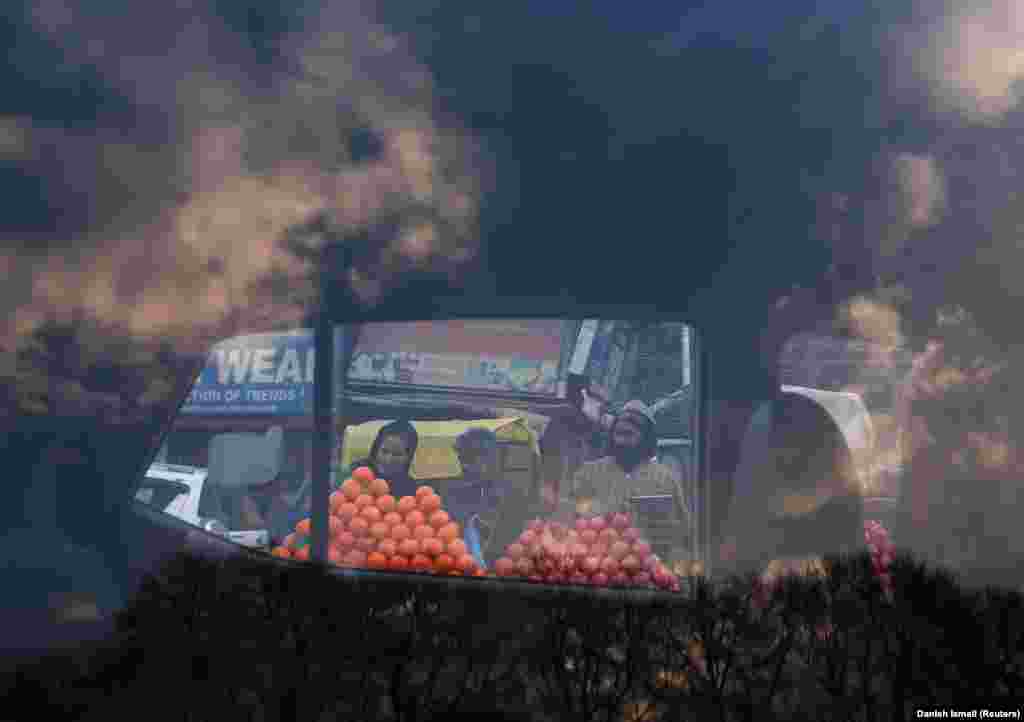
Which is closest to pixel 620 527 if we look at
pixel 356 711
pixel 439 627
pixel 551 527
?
pixel 551 527

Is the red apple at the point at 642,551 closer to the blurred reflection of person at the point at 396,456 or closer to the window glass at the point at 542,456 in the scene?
the window glass at the point at 542,456

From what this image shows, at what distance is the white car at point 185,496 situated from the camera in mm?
45031

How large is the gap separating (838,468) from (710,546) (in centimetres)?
694

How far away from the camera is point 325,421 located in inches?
1736

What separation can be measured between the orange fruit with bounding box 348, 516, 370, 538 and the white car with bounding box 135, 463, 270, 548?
3.87 meters

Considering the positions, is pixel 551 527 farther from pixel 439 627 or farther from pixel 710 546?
pixel 439 627

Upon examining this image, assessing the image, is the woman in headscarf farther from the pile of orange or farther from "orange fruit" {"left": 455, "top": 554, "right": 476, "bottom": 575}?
"orange fruit" {"left": 455, "top": 554, "right": 476, "bottom": 575}

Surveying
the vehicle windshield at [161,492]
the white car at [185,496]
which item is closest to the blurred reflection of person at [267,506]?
the white car at [185,496]

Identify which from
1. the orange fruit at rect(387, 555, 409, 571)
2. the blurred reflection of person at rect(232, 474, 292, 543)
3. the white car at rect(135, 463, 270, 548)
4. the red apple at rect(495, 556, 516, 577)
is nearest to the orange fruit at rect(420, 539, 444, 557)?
the orange fruit at rect(387, 555, 409, 571)

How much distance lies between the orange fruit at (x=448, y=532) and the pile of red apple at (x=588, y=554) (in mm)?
2071

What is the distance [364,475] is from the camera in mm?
43719

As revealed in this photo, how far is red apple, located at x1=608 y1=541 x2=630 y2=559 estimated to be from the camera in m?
41.3

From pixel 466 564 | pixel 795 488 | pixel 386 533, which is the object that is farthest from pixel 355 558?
pixel 795 488

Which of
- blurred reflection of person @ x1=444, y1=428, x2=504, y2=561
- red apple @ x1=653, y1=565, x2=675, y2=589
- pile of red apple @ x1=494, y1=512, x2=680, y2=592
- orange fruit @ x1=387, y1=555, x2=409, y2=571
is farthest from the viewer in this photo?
blurred reflection of person @ x1=444, y1=428, x2=504, y2=561
